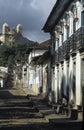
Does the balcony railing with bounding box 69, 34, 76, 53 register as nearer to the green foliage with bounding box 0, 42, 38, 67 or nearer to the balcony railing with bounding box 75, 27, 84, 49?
the balcony railing with bounding box 75, 27, 84, 49

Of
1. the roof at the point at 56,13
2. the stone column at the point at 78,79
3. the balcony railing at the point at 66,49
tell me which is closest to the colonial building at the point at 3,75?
the roof at the point at 56,13

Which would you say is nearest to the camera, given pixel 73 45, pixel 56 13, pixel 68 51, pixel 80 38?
pixel 80 38

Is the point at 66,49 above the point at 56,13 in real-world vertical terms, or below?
below

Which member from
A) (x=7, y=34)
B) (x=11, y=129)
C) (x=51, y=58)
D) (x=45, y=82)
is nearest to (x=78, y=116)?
(x=11, y=129)

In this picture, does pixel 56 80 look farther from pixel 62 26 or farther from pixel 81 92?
pixel 81 92

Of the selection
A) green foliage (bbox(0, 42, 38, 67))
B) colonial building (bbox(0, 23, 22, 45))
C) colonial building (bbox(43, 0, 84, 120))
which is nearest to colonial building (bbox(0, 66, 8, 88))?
green foliage (bbox(0, 42, 38, 67))

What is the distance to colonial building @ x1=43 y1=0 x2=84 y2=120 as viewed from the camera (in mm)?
22255

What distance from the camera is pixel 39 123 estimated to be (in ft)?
64.8

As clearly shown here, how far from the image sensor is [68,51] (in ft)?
83.4

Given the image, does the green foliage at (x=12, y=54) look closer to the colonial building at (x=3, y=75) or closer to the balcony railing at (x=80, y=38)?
the colonial building at (x=3, y=75)

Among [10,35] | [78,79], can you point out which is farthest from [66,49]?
[10,35]

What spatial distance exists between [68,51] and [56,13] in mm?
5091

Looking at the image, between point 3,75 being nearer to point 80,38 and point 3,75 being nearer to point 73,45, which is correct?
point 73,45

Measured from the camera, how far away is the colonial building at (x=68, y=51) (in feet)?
73.0
